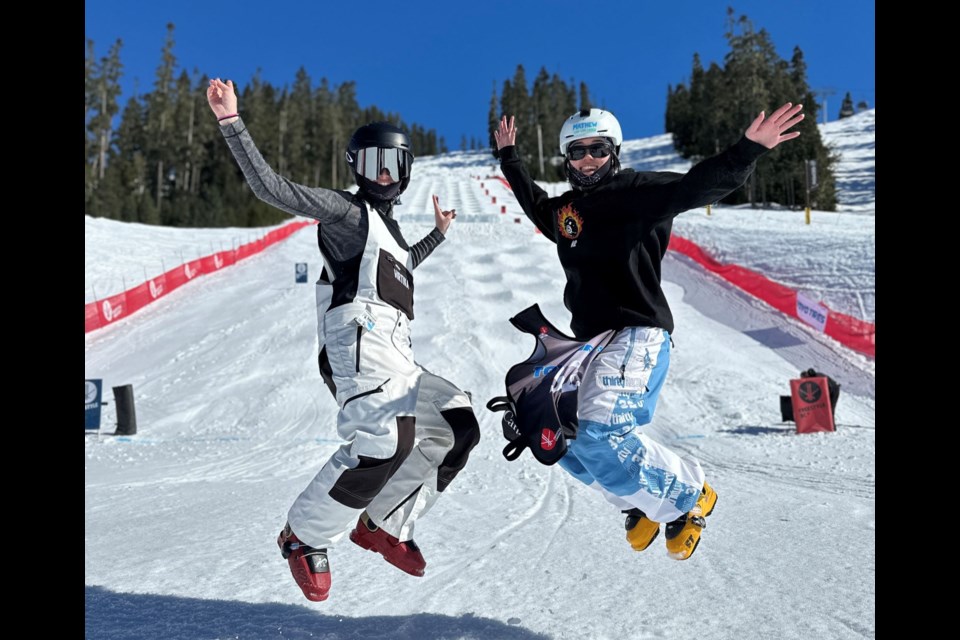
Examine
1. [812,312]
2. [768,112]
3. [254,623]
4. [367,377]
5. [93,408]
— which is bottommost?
[254,623]

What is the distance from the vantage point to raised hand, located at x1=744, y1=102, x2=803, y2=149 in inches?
139

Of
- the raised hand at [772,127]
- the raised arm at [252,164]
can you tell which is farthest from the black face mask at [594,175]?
the raised arm at [252,164]

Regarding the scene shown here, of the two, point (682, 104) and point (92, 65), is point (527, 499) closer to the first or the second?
point (92, 65)

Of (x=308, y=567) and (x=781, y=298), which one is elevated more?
(x=781, y=298)

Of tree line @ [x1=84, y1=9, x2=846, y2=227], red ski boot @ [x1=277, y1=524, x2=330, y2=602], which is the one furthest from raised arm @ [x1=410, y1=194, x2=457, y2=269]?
tree line @ [x1=84, y1=9, x2=846, y2=227]

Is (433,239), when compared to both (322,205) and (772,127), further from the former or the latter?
(772,127)

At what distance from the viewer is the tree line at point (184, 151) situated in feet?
180

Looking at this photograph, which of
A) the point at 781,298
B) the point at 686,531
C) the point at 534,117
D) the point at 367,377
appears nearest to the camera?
the point at 367,377

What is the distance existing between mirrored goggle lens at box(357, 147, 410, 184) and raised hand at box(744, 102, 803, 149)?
1849 mm

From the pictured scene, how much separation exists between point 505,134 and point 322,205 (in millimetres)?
1488

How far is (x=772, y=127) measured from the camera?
3549 mm

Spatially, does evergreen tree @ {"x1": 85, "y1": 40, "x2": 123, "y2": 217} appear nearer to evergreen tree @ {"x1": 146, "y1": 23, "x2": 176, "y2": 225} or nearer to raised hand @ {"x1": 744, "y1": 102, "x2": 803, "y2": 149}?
evergreen tree @ {"x1": 146, "y1": 23, "x2": 176, "y2": 225}

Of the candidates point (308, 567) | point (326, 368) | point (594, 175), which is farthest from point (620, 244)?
point (308, 567)

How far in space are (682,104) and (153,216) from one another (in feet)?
213
